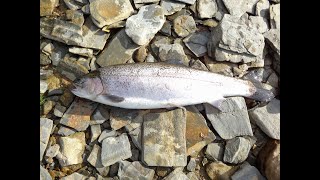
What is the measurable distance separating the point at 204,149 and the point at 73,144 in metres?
1.30

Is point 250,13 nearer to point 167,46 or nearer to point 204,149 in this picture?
point 167,46

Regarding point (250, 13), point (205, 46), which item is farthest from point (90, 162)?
point (250, 13)

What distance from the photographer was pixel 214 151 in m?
3.74

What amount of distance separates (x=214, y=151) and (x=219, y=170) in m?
0.19

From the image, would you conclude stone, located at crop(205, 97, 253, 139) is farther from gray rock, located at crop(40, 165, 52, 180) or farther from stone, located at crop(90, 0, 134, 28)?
gray rock, located at crop(40, 165, 52, 180)

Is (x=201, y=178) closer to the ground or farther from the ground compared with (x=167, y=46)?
closer to the ground

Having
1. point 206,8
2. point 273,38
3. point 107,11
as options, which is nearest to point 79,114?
point 107,11

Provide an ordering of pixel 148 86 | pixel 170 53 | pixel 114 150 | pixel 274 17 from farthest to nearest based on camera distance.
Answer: pixel 274 17
pixel 170 53
pixel 114 150
pixel 148 86

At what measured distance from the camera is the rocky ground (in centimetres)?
364

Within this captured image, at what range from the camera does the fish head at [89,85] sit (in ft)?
11.6

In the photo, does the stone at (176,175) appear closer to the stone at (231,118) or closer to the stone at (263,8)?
the stone at (231,118)

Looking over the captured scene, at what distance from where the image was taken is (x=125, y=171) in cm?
358

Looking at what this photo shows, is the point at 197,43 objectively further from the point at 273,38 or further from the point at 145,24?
the point at 273,38

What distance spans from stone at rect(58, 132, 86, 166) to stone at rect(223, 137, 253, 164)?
4.65 ft
